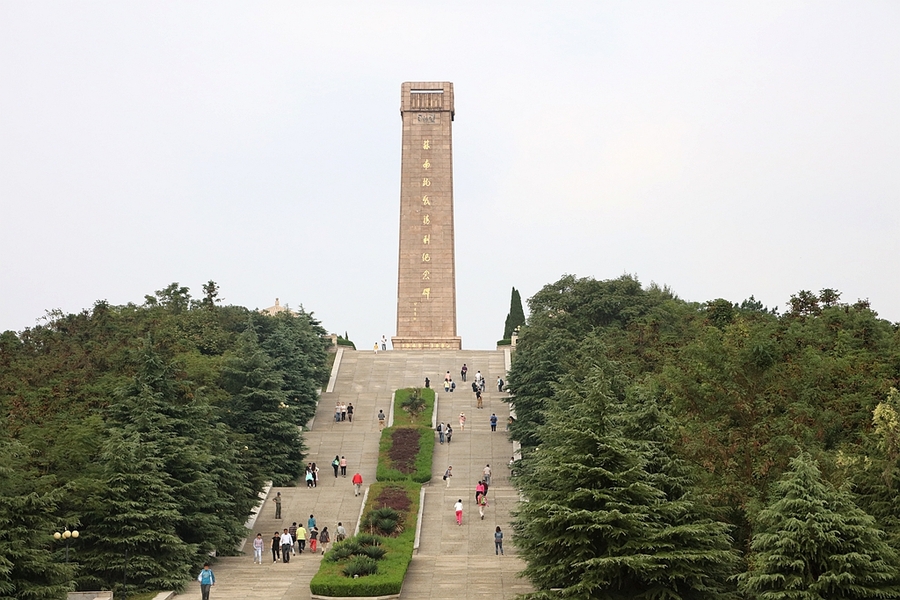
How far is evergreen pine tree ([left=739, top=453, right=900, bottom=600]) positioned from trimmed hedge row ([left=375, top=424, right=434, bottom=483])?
16132 mm

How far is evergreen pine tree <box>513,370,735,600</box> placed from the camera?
19.9 m

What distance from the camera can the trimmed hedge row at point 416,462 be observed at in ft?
111

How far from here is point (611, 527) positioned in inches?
786

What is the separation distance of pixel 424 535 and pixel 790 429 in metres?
9.38

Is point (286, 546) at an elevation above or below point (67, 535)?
below

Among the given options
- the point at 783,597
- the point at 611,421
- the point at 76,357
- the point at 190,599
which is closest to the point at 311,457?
the point at 76,357

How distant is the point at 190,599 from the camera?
2331cm

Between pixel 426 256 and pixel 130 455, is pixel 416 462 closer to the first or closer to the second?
pixel 130 455

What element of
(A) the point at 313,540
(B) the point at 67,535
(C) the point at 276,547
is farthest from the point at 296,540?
(B) the point at 67,535

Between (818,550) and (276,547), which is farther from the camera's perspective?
(276,547)

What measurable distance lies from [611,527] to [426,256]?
32.5 meters

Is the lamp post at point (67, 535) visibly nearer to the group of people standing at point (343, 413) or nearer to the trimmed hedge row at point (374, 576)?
the trimmed hedge row at point (374, 576)

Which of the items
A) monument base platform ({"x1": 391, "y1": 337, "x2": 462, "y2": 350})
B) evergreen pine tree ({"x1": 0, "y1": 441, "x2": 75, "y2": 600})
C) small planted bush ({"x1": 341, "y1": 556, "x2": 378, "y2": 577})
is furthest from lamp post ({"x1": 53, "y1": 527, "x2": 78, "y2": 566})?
monument base platform ({"x1": 391, "y1": 337, "x2": 462, "y2": 350})

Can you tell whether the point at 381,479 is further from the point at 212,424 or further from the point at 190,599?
the point at 190,599
